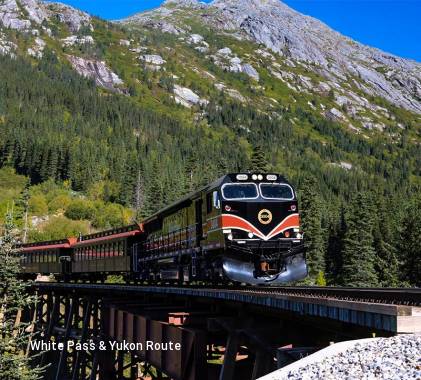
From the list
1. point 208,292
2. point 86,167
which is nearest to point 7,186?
point 86,167

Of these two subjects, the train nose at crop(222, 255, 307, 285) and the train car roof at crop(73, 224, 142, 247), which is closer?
the train nose at crop(222, 255, 307, 285)

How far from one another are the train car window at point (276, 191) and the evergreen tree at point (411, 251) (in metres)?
31.1

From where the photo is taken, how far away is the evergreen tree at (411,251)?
4991 centimetres

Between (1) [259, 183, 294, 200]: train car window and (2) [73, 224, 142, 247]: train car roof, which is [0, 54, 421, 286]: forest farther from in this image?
(1) [259, 183, 294, 200]: train car window

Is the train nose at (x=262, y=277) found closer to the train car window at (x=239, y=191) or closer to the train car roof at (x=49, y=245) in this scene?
the train car window at (x=239, y=191)

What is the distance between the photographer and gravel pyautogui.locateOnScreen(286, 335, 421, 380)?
829cm

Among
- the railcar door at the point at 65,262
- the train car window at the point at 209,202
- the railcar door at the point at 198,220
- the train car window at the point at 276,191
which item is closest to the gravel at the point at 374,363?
the train car window at the point at 276,191

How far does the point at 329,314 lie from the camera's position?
10961 mm

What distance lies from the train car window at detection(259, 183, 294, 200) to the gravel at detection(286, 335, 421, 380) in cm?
1274

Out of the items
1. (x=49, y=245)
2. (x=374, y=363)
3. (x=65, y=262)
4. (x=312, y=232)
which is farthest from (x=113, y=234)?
(x=374, y=363)

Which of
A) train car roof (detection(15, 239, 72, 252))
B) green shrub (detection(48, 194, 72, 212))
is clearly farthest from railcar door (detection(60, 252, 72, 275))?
green shrub (detection(48, 194, 72, 212))

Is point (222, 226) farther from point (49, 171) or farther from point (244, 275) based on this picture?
point (49, 171)

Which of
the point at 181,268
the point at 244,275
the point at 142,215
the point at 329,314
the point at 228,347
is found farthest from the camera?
the point at 142,215

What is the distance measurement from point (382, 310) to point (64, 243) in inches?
1598
